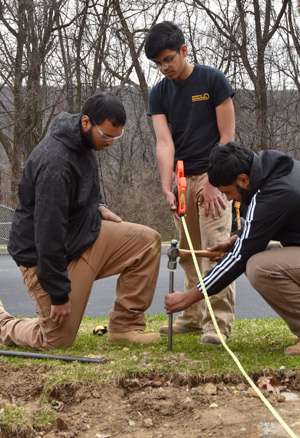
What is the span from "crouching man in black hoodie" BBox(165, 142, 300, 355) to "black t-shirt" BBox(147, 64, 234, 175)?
96cm

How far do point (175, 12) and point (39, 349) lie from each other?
16.5 meters

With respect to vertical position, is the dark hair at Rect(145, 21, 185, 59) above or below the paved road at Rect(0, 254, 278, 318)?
above

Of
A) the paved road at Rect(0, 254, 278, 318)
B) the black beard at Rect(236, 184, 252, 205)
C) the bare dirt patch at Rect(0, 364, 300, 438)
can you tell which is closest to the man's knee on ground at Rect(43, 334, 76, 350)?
the bare dirt patch at Rect(0, 364, 300, 438)

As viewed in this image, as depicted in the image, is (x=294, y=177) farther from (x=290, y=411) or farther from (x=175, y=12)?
(x=175, y=12)

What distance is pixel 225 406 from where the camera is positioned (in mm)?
3361

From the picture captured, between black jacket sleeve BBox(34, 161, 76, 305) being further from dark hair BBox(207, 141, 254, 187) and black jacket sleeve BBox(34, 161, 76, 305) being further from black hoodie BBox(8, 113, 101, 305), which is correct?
dark hair BBox(207, 141, 254, 187)

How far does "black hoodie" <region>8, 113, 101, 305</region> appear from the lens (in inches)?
167

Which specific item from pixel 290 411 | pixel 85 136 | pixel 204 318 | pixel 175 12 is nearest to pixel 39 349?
pixel 204 318

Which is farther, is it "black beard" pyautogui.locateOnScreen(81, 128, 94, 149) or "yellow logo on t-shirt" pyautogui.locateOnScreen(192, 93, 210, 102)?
"yellow logo on t-shirt" pyautogui.locateOnScreen(192, 93, 210, 102)

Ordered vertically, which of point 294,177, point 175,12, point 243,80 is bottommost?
point 294,177

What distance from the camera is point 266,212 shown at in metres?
3.82

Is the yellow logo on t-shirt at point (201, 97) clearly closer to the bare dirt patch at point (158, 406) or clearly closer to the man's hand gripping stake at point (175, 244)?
the man's hand gripping stake at point (175, 244)

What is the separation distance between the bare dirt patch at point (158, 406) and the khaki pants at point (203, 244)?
3.64 ft

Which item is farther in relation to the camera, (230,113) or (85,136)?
(230,113)
